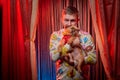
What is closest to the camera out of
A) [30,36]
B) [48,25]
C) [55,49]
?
[55,49]

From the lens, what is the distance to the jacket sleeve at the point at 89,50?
3008 millimetres

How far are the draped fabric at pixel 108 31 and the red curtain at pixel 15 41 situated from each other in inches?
32.1

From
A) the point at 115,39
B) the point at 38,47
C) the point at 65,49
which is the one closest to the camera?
the point at 65,49

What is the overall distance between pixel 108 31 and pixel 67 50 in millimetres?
599

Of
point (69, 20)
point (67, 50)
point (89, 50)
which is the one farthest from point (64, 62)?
point (69, 20)

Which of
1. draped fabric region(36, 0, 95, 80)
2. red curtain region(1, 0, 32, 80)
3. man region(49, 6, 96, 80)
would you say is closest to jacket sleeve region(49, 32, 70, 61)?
man region(49, 6, 96, 80)

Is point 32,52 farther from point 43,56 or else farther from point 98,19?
point 98,19

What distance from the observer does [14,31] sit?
325cm

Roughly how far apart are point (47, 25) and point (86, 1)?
0.59 m

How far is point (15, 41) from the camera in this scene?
10.7 ft

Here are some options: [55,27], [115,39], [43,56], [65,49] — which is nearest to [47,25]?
[55,27]

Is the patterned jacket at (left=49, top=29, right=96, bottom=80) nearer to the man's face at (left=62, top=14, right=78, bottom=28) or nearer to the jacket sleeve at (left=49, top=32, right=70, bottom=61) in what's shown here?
the jacket sleeve at (left=49, top=32, right=70, bottom=61)

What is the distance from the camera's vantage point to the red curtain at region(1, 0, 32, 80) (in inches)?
126

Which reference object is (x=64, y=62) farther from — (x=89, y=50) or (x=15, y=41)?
(x=15, y=41)
